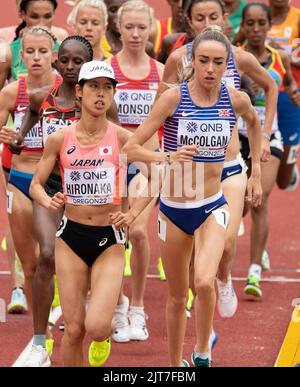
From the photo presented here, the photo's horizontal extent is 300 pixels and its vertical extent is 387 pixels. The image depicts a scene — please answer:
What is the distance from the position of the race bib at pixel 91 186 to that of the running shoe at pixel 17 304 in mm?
2877

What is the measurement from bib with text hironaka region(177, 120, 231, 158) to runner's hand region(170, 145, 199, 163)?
1.33ft

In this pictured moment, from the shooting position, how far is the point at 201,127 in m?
9.76

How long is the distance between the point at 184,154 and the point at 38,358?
2107 millimetres

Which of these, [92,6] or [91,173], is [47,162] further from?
[92,6]

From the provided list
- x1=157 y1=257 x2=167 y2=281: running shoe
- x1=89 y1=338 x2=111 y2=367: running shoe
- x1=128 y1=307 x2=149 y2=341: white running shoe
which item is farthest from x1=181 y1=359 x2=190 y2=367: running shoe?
x1=157 y1=257 x2=167 y2=281: running shoe

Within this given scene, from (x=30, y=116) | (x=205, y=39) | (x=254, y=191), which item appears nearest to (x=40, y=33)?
(x=30, y=116)

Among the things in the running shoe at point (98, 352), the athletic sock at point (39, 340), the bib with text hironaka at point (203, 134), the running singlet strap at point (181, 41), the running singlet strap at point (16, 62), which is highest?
the bib with text hironaka at point (203, 134)

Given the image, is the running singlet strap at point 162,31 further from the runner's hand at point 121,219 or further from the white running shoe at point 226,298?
the runner's hand at point 121,219

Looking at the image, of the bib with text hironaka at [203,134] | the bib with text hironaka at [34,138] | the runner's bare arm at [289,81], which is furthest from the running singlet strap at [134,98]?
Result: the bib with text hironaka at [203,134]

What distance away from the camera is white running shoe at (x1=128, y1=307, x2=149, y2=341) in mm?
11562

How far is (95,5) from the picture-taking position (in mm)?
12625

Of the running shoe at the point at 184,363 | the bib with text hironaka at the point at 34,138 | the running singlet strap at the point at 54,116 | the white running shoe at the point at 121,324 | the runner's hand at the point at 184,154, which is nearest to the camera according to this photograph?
the runner's hand at the point at 184,154

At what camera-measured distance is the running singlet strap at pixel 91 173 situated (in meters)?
9.63
